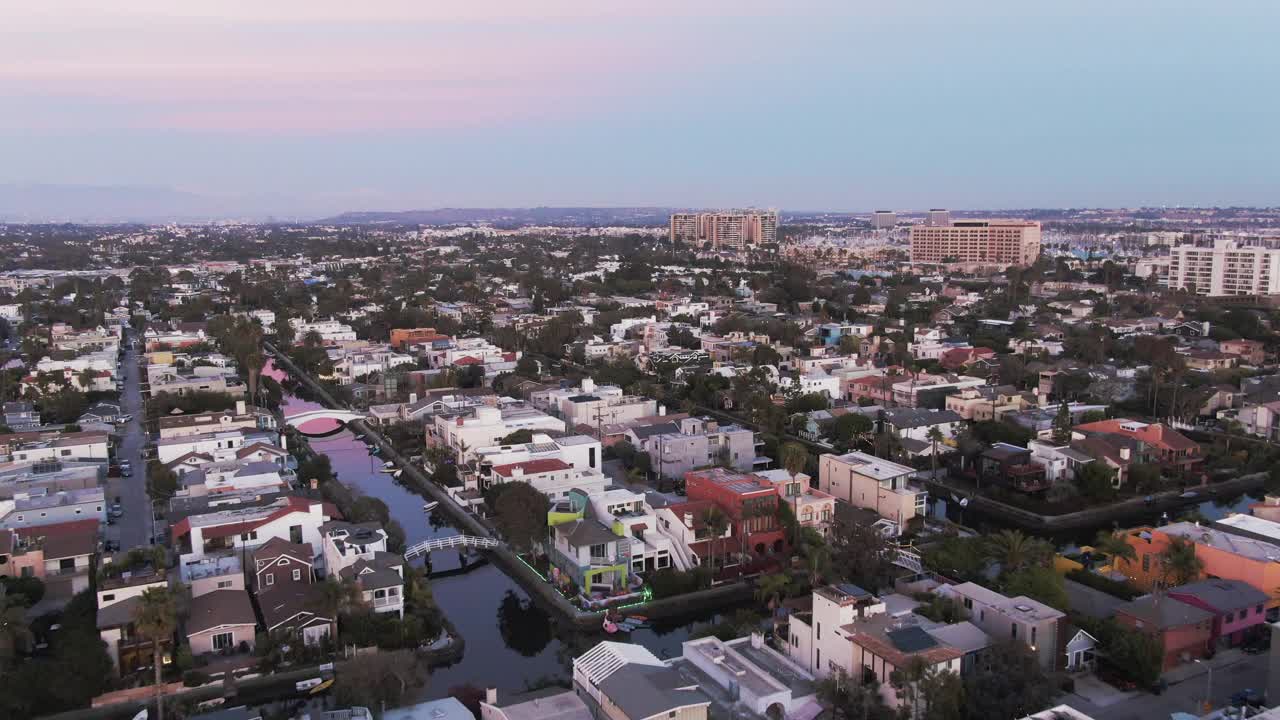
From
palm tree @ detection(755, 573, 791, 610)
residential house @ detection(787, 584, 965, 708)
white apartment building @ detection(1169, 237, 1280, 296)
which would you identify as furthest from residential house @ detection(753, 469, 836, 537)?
white apartment building @ detection(1169, 237, 1280, 296)

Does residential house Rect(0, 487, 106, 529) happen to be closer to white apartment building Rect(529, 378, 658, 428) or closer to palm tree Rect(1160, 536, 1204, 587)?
white apartment building Rect(529, 378, 658, 428)

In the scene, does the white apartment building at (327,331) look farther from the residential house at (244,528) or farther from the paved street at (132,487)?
the residential house at (244,528)

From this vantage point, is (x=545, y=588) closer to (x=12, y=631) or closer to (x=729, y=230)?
(x=12, y=631)

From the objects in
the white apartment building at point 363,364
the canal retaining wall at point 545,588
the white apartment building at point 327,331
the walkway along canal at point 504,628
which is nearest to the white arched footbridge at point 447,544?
the canal retaining wall at point 545,588

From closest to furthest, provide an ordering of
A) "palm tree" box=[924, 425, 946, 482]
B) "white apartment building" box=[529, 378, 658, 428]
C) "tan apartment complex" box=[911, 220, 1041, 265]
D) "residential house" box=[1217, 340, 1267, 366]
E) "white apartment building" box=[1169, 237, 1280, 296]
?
"palm tree" box=[924, 425, 946, 482]
"white apartment building" box=[529, 378, 658, 428]
"residential house" box=[1217, 340, 1267, 366]
"white apartment building" box=[1169, 237, 1280, 296]
"tan apartment complex" box=[911, 220, 1041, 265]

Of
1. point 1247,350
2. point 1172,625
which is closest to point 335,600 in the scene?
point 1172,625

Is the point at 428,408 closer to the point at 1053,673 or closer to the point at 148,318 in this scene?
the point at 1053,673

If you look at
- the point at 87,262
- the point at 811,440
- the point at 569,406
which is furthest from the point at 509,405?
the point at 87,262

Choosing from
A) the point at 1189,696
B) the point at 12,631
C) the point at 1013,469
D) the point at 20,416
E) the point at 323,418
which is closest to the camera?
the point at 1189,696
